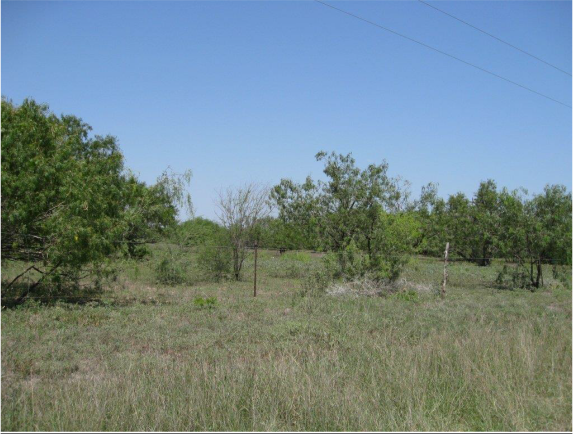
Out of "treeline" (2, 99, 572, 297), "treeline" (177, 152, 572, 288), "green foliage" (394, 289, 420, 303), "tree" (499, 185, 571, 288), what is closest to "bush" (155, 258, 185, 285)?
"treeline" (2, 99, 572, 297)

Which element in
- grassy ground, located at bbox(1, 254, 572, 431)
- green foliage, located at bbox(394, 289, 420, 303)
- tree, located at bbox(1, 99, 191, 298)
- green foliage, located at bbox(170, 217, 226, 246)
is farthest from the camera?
green foliage, located at bbox(170, 217, 226, 246)

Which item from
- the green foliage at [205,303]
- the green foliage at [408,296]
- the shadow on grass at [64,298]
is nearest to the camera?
the shadow on grass at [64,298]

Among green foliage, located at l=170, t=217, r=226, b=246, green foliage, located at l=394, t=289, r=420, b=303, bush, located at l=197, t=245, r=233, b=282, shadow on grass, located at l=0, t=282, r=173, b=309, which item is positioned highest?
green foliage, located at l=170, t=217, r=226, b=246

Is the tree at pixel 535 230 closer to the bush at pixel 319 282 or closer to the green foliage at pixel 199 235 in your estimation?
the bush at pixel 319 282

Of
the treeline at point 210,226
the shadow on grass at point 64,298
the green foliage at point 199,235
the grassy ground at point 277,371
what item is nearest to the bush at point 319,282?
the treeline at point 210,226

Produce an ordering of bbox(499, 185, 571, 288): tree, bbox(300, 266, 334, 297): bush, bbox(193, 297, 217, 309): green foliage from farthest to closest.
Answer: bbox(499, 185, 571, 288): tree < bbox(300, 266, 334, 297): bush < bbox(193, 297, 217, 309): green foliage

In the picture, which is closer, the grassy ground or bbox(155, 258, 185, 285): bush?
the grassy ground

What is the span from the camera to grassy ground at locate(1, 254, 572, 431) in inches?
174

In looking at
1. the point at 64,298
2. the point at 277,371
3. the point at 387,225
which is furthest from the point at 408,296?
the point at 64,298

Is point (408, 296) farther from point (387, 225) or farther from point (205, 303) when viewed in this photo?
point (205, 303)

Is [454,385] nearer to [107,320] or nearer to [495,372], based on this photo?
[495,372]

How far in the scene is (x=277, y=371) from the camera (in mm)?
5270

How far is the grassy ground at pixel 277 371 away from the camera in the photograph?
442cm

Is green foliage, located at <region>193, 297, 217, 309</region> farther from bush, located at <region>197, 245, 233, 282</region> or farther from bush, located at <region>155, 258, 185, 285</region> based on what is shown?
bush, located at <region>197, 245, 233, 282</region>
